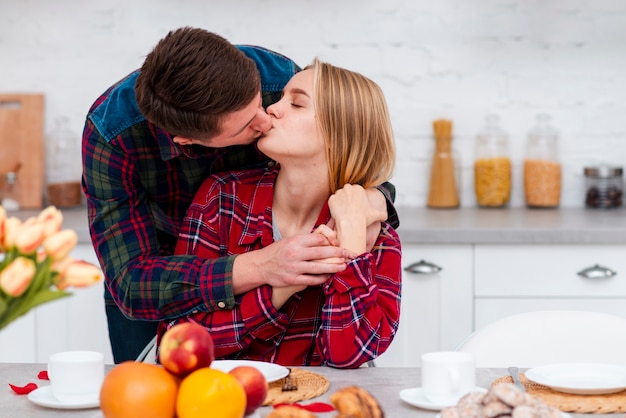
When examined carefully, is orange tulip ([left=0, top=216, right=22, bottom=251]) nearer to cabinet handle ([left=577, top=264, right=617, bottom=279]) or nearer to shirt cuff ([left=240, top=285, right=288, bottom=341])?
shirt cuff ([left=240, top=285, right=288, bottom=341])

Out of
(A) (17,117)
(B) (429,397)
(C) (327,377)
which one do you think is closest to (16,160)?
(A) (17,117)

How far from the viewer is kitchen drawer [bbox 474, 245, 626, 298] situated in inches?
99.3

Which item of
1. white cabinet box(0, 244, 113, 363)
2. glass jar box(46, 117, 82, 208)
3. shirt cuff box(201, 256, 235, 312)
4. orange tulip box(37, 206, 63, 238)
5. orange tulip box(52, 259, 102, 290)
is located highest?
glass jar box(46, 117, 82, 208)

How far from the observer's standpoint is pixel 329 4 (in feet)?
10.1

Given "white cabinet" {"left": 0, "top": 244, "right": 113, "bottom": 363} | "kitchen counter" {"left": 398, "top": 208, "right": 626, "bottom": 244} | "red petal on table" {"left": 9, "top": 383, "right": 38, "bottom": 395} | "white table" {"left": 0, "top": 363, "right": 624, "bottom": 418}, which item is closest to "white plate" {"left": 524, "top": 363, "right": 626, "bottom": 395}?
"white table" {"left": 0, "top": 363, "right": 624, "bottom": 418}

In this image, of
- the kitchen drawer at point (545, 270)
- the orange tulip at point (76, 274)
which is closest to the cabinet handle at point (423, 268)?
the kitchen drawer at point (545, 270)

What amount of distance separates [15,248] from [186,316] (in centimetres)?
88

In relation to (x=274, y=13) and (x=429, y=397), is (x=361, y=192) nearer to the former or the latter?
(x=429, y=397)

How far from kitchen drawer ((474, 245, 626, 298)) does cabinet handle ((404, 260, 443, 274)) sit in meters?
0.11

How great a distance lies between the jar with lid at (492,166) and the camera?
304 centimetres

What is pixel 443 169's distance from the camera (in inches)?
119

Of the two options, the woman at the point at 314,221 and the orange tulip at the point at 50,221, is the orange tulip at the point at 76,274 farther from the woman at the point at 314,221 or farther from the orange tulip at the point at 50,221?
the woman at the point at 314,221

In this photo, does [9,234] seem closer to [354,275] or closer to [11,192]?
[354,275]

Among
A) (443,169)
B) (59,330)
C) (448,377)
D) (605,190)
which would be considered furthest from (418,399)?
(605,190)
